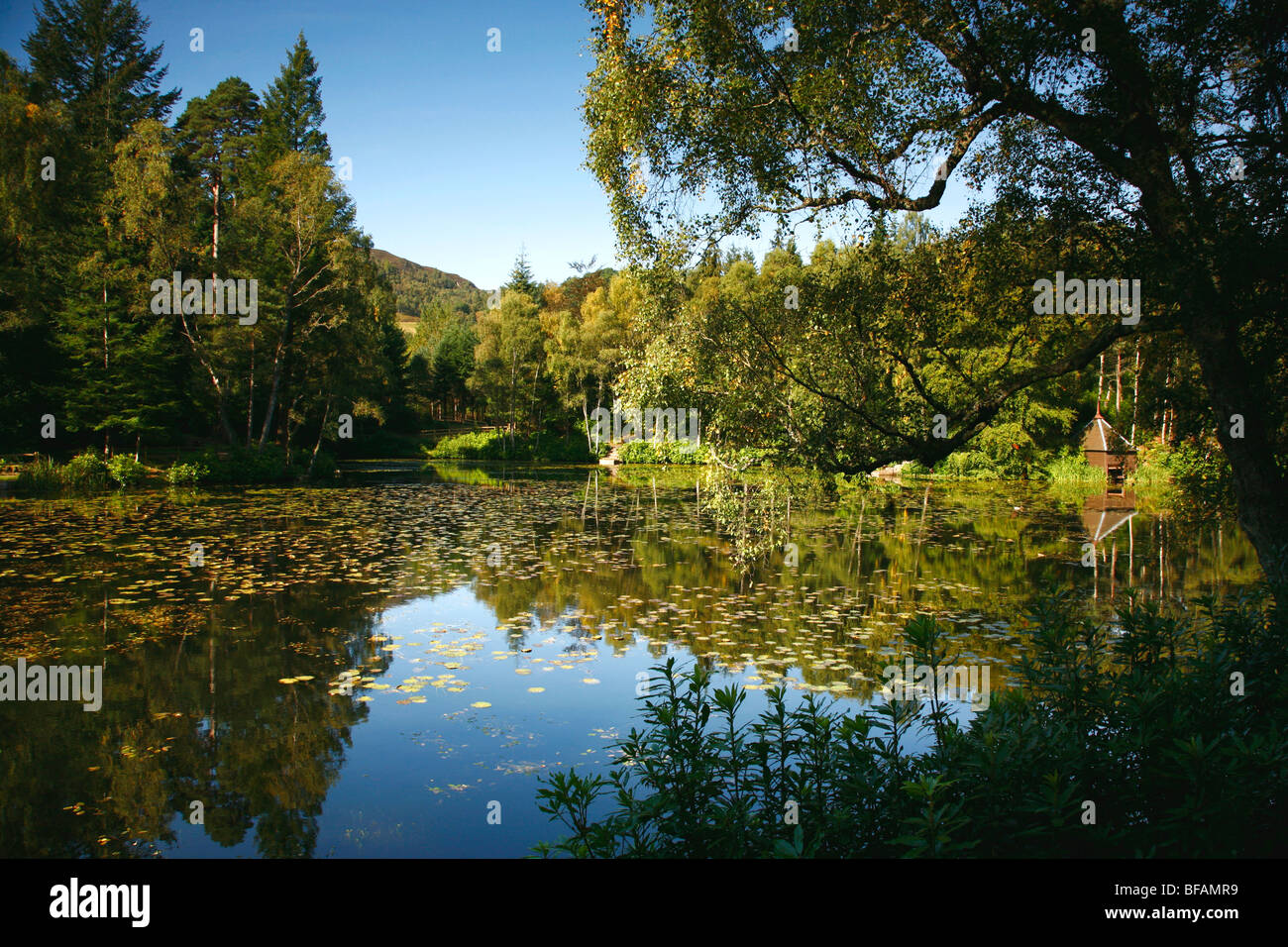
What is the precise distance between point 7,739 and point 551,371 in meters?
40.2

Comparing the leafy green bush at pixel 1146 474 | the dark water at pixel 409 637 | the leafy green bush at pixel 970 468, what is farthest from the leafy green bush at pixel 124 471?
the leafy green bush at pixel 1146 474

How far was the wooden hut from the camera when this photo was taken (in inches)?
977

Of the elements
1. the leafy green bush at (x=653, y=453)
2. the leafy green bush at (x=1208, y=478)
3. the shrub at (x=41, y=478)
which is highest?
the leafy green bush at (x=653, y=453)

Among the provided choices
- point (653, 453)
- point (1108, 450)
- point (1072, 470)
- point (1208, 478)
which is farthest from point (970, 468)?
point (1208, 478)

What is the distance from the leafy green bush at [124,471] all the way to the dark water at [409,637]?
4616mm

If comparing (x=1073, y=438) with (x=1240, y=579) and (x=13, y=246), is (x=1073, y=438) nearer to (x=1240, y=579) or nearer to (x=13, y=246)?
(x=1240, y=579)

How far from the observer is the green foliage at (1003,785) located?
7.30 feet

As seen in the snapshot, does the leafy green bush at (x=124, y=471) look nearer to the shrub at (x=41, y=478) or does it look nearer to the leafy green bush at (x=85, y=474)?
the leafy green bush at (x=85, y=474)

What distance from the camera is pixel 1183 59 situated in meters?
5.88

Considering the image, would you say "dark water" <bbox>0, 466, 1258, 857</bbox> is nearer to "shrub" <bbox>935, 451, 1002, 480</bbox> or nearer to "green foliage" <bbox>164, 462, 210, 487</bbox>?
"green foliage" <bbox>164, 462, 210, 487</bbox>

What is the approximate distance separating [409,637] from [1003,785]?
314 inches

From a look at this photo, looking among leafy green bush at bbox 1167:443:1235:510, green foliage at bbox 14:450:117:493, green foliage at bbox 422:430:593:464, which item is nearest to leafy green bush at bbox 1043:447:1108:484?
leafy green bush at bbox 1167:443:1235:510

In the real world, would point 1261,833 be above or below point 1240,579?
above
